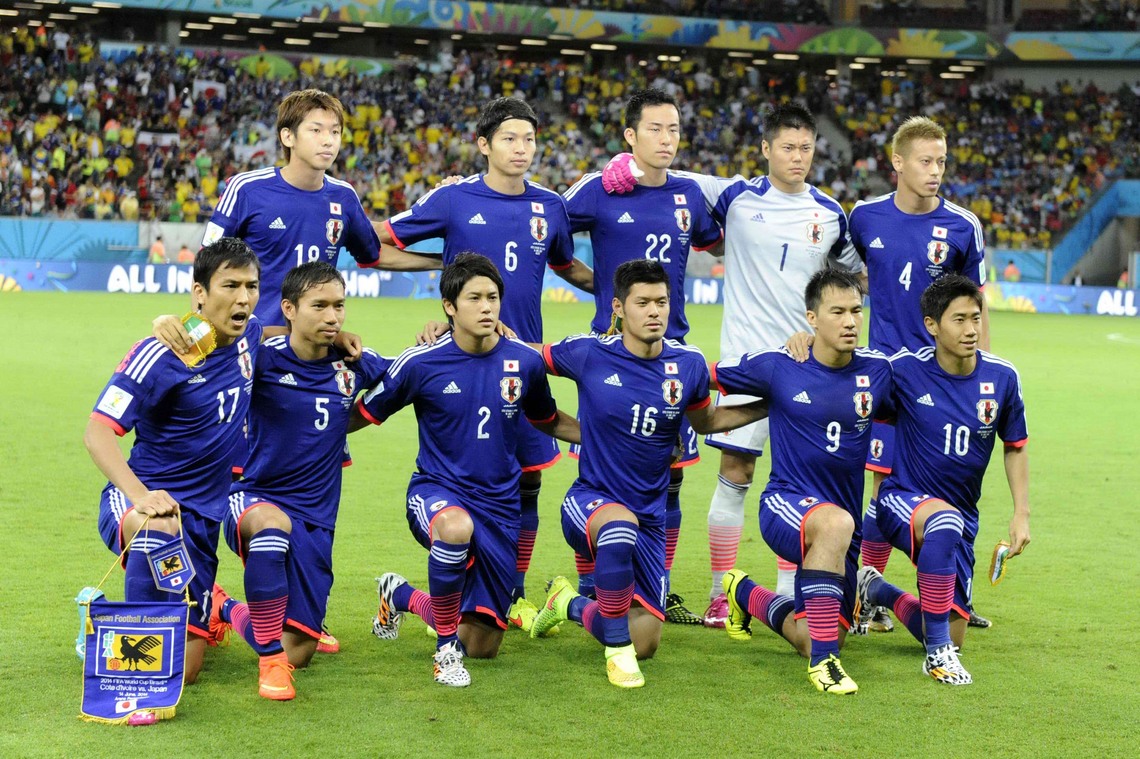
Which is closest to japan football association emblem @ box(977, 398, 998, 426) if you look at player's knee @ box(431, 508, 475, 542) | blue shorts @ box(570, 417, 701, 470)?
blue shorts @ box(570, 417, 701, 470)

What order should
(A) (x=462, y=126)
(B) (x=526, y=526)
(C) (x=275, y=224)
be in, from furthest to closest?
(A) (x=462, y=126)
(B) (x=526, y=526)
(C) (x=275, y=224)

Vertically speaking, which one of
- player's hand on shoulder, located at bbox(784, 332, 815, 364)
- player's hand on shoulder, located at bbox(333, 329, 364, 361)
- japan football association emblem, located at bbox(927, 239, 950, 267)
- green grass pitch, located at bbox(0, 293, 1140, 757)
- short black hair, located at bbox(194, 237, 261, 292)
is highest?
japan football association emblem, located at bbox(927, 239, 950, 267)

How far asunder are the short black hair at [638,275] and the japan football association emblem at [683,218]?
1004 mm

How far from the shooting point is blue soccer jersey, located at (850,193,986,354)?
6.59 metres

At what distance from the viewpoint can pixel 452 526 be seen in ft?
17.7

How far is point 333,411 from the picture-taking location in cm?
564

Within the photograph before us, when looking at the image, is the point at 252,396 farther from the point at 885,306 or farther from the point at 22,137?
the point at 22,137

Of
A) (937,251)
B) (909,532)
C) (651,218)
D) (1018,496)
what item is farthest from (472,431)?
(937,251)

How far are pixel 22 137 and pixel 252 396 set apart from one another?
92.6ft

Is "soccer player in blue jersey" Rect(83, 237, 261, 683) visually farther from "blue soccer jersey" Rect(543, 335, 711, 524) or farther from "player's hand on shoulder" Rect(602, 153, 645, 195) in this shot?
"player's hand on shoulder" Rect(602, 153, 645, 195)

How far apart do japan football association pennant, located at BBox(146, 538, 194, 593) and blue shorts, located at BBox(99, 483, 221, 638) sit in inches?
9.6

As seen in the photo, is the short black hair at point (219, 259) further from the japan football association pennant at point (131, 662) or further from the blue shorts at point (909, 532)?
the blue shorts at point (909, 532)

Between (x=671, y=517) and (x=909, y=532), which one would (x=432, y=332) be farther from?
(x=909, y=532)

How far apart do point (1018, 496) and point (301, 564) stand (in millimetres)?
3147
